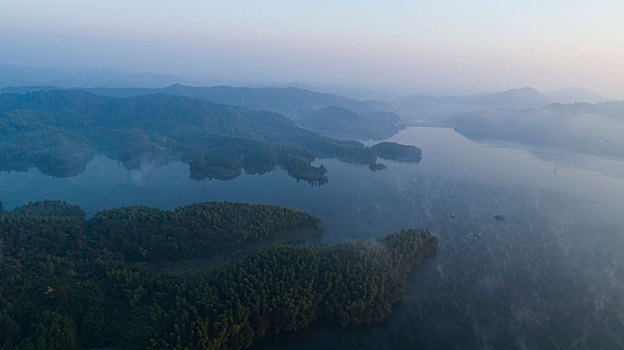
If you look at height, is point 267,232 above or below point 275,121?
below

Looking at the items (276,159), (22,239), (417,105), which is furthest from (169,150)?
(417,105)

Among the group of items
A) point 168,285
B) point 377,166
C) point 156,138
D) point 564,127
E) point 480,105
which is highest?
point 480,105

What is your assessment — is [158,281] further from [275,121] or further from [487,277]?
[275,121]

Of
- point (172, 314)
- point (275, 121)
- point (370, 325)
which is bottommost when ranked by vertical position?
point (370, 325)

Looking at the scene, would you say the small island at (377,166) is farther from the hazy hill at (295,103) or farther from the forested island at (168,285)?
the hazy hill at (295,103)

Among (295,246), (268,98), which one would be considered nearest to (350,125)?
(268,98)

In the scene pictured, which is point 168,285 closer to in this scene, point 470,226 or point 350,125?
point 470,226

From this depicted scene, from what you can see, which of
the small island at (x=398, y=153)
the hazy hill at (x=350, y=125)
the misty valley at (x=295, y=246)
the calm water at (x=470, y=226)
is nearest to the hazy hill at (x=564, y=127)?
the calm water at (x=470, y=226)
